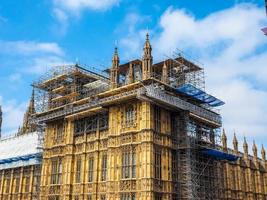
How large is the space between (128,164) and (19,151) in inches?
1553

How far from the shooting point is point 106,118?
2087 inches

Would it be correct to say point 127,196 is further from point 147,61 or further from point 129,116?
point 147,61

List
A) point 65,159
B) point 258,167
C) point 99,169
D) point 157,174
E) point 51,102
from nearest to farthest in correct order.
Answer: point 157,174 < point 99,169 < point 65,159 < point 51,102 < point 258,167

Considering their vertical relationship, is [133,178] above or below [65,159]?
below

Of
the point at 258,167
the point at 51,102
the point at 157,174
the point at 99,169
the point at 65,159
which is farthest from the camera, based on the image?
the point at 258,167

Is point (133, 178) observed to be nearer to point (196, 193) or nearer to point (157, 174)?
point (157, 174)

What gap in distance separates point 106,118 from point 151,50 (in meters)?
11.5

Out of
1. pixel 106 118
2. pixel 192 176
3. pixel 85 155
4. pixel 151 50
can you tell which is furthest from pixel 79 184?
pixel 151 50

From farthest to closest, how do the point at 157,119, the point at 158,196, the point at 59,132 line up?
the point at 59,132 < the point at 157,119 < the point at 158,196

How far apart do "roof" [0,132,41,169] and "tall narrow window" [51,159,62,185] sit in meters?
10.7

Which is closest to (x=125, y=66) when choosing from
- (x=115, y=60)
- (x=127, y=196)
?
(x=115, y=60)

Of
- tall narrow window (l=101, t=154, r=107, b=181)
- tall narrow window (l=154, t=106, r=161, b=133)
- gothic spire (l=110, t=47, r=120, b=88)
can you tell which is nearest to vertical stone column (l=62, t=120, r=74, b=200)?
tall narrow window (l=101, t=154, r=107, b=181)

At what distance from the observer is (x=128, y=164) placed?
47375 millimetres

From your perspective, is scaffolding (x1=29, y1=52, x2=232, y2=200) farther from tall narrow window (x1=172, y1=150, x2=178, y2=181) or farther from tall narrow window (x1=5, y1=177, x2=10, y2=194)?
tall narrow window (x1=5, y1=177, x2=10, y2=194)
